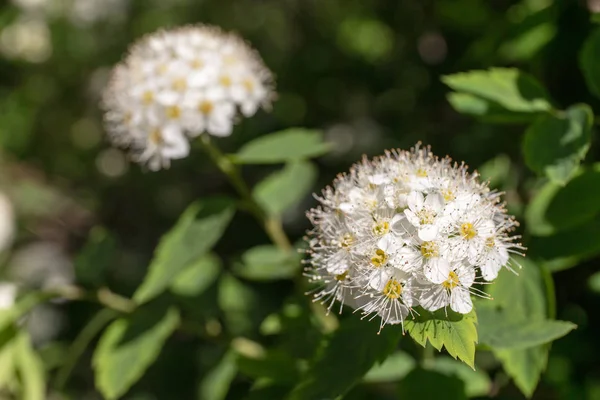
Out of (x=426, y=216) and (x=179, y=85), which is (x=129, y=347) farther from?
(x=426, y=216)

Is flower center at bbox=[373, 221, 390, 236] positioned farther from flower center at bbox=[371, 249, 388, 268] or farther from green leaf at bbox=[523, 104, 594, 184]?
green leaf at bbox=[523, 104, 594, 184]

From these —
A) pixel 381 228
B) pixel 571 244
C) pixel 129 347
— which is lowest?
pixel 129 347

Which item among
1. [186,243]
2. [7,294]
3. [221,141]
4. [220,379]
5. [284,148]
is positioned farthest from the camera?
[221,141]

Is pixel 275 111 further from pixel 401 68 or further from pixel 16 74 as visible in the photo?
pixel 16 74

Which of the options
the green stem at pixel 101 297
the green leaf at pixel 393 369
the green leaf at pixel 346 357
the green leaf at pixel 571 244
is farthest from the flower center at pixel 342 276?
the green stem at pixel 101 297

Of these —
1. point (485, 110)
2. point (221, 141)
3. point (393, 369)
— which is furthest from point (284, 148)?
point (221, 141)

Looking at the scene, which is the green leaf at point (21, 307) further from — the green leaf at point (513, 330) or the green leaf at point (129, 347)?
the green leaf at point (513, 330)

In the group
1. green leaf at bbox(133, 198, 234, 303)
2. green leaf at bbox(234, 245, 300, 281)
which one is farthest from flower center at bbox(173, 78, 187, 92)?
green leaf at bbox(234, 245, 300, 281)

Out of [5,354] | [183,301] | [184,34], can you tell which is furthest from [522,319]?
[5,354]

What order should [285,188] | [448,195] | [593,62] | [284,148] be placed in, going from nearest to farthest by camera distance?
[448,195] < [593,62] < [284,148] < [285,188]
